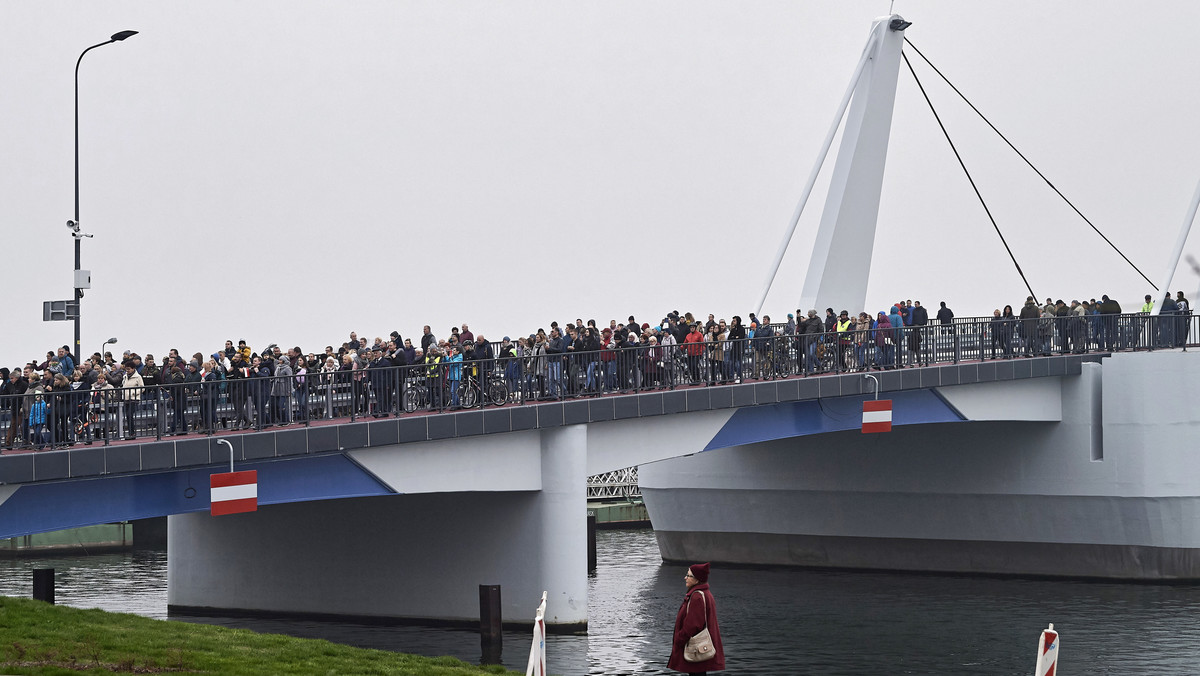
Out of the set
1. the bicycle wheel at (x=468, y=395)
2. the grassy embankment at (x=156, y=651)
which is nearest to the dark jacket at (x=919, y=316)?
the bicycle wheel at (x=468, y=395)

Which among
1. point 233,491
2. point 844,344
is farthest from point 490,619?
point 844,344

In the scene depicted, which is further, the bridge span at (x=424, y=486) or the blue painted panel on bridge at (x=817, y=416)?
the blue painted panel on bridge at (x=817, y=416)

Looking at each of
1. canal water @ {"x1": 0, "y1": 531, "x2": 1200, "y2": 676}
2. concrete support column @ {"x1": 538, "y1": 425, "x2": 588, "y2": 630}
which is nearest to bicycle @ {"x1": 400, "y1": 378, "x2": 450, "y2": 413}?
concrete support column @ {"x1": 538, "y1": 425, "x2": 588, "y2": 630}

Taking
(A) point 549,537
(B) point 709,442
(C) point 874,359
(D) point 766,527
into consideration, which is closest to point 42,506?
(A) point 549,537

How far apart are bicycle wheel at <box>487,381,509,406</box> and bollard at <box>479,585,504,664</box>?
3.18 m

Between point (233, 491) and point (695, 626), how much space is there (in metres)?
9.81

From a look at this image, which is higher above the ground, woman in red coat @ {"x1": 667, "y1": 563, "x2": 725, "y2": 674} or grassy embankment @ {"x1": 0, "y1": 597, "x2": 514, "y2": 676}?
woman in red coat @ {"x1": 667, "y1": 563, "x2": 725, "y2": 674}

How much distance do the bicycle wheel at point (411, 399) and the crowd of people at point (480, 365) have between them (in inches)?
1.1

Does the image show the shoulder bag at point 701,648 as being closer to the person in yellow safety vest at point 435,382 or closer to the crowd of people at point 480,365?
the crowd of people at point 480,365

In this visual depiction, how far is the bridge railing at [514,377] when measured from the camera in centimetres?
2177

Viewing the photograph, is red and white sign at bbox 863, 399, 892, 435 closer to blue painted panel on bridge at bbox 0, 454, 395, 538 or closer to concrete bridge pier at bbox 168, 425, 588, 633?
concrete bridge pier at bbox 168, 425, 588, 633

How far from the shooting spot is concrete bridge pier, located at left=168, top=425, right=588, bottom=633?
93.1 ft

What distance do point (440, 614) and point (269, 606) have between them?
4.49 metres

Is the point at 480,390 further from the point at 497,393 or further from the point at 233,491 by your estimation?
the point at 233,491
